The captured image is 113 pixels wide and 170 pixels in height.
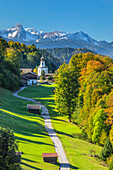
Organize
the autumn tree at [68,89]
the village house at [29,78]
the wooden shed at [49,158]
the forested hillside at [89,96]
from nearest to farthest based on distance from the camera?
the wooden shed at [49,158], the forested hillside at [89,96], the autumn tree at [68,89], the village house at [29,78]

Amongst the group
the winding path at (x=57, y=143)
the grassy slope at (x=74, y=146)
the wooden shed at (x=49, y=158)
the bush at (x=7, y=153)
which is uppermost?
the bush at (x=7, y=153)

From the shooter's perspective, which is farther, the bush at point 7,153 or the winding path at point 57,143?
the winding path at point 57,143

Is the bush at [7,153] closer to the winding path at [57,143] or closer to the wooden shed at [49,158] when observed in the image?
the wooden shed at [49,158]

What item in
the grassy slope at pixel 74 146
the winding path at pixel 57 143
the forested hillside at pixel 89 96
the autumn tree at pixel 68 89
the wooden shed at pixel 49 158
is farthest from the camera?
the autumn tree at pixel 68 89

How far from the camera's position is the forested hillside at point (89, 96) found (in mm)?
27797

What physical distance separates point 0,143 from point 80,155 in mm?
13634

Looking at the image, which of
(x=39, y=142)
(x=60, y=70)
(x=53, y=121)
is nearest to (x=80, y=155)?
(x=39, y=142)

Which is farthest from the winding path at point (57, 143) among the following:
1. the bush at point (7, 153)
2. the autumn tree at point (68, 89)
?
the bush at point (7, 153)

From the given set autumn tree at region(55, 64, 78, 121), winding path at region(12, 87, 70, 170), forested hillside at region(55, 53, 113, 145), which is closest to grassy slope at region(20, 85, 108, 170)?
winding path at region(12, 87, 70, 170)

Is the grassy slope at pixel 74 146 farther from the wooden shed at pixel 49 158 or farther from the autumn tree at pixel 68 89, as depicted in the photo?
the autumn tree at pixel 68 89

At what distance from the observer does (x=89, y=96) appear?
31984mm

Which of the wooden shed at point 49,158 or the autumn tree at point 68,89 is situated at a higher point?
the autumn tree at point 68,89

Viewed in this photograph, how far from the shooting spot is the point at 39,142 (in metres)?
24.2

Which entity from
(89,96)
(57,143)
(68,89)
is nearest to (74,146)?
(57,143)
